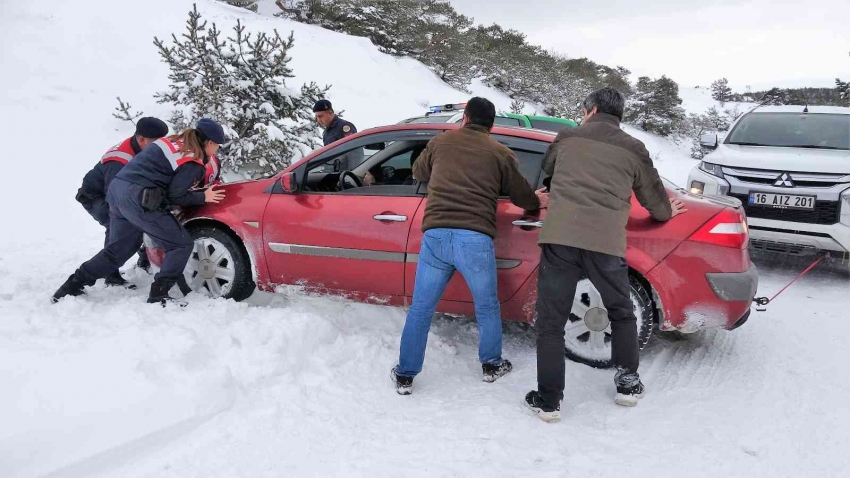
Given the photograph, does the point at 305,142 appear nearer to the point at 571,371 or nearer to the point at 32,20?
the point at 571,371

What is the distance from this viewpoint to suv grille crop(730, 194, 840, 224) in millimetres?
4965

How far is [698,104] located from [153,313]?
40.9 meters

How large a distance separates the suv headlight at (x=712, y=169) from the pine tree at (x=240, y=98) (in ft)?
17.0

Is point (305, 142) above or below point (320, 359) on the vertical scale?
above

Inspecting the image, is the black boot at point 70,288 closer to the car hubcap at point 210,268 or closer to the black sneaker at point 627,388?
the car hubcap at point 210,268

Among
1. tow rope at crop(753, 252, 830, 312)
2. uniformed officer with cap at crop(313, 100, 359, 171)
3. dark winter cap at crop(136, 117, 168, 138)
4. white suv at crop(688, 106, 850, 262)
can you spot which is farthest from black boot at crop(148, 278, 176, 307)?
white suv at crop(688, 106, 850, 262)

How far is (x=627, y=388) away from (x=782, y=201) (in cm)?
330

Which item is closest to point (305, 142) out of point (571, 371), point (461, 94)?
point (571, 371)

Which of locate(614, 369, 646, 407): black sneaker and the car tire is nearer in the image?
locate(614, 369, 646, 407): black sneaker

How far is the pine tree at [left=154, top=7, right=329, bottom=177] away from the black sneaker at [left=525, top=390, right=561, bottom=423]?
558 centimetres

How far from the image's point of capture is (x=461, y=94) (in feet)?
71.3

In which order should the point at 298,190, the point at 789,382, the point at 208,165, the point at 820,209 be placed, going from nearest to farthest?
the point at 789,382
the point at 298,190
the point at 208,165
the point at 820,209

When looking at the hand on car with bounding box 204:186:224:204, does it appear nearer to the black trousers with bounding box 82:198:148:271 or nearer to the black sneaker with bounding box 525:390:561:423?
the black trousers with bounding box 82:198:148:271

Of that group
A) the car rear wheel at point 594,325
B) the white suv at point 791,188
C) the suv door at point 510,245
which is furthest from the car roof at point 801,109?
the car rear wheel at point 594,325
